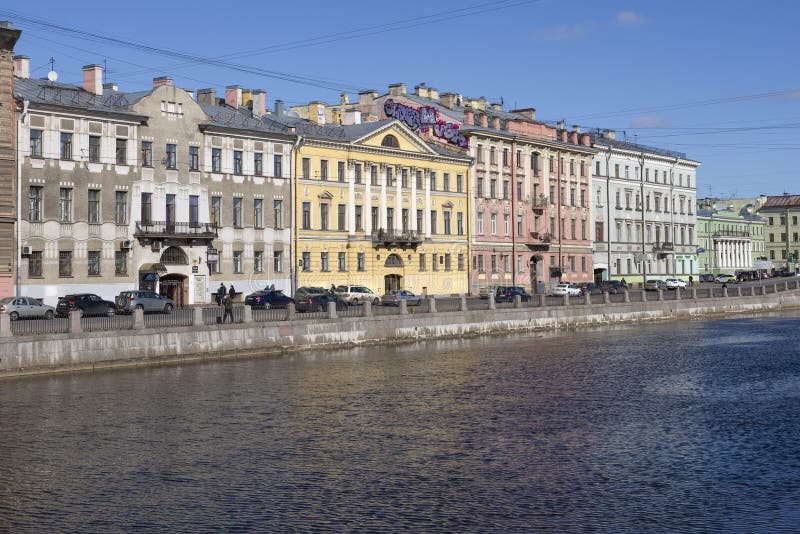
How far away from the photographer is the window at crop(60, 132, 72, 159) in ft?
182

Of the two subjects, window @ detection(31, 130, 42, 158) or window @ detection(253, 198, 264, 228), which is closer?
window @ detection(31, 130, 42, 158)

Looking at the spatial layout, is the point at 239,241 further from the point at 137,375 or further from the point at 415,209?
the point at 137,375

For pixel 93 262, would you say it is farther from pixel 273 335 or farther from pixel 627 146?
A: pixel 627 146

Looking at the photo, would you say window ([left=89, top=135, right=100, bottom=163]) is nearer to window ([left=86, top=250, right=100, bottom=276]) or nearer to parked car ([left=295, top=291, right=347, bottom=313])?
window ([left=86, top=250, right=100, bottom=276])

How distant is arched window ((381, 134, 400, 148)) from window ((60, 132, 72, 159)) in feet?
81.3

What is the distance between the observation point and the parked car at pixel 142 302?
50.7 meters

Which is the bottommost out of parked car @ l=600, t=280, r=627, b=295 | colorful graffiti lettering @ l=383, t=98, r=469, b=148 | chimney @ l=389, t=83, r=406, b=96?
parked car @ l=600, t=280, r=627, b=295

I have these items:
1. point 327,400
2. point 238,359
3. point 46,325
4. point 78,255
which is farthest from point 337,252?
point 327,400

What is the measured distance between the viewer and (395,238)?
244ft

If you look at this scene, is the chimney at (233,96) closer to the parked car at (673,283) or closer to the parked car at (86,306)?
the parked car at (86,306)

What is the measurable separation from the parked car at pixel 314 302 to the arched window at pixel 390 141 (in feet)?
53.3

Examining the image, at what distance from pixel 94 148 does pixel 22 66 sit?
635 centimetres

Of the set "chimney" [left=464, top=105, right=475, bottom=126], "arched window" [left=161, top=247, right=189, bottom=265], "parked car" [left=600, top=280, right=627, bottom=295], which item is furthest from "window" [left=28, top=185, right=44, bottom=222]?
"parked car" [left=600, top=280, right=627, bottom=295]

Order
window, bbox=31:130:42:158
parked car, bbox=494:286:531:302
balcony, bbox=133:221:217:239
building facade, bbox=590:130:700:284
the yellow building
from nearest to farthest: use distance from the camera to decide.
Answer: window, bbox=31:130:42:158 < balcony, bbox=133:221:217:239 < parked car, bbox=494:286:531:302 < the yellow building < building facade, bbox=590:130:700:284
